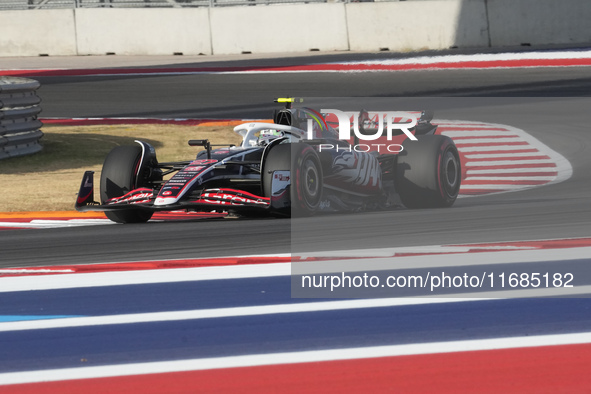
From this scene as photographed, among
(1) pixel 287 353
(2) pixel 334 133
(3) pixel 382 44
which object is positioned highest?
(3) pixel 382 44

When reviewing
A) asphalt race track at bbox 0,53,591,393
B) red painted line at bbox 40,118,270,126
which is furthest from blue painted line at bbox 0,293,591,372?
red painted line at bbox 40,118,270,126

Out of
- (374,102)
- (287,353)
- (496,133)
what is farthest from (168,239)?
(374,102)

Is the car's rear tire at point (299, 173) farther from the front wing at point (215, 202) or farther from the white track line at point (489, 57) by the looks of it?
the white track line at point (489, 57)

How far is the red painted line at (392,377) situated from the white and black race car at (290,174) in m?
3.63

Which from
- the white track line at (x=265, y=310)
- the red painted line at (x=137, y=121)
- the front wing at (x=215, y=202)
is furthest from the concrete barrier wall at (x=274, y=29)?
the white track line at (x=265, y=310)

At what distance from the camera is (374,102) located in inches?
651

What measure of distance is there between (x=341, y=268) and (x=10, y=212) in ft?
15.1

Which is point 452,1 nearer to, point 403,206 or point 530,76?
point 530,76

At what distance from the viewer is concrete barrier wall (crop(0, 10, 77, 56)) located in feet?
84.5

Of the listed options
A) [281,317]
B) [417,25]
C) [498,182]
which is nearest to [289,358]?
[281,317]

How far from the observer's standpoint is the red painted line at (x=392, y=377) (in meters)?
3.70

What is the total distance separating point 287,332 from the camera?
451cm

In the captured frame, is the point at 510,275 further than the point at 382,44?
No

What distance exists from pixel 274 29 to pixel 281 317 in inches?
796
